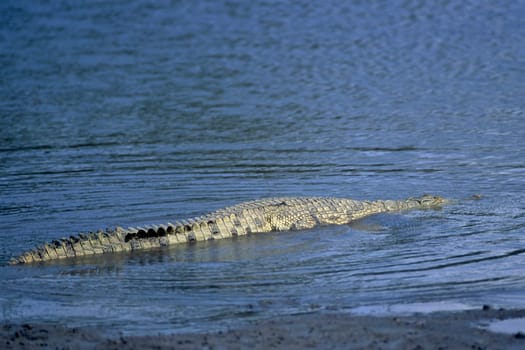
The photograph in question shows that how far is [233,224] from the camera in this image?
11.7 m

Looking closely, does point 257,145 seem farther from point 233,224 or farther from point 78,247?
point 78,247

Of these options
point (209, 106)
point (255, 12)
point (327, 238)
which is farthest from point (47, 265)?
point (255, 12)

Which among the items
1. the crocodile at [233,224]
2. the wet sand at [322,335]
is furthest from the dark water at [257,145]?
the wet sand at [322,335]

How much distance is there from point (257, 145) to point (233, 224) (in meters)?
5.27

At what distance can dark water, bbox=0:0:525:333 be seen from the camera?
9359mm

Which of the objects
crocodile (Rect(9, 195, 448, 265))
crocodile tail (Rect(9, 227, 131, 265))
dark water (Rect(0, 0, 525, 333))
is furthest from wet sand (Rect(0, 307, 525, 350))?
crocodile (Rect(9, 195, 448, 265))

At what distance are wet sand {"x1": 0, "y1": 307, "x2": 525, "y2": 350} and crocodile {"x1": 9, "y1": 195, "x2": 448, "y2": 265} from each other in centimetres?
241

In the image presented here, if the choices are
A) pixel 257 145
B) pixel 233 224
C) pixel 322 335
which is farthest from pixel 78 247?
pixel 257 145

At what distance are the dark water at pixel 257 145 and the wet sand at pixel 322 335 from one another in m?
0.38

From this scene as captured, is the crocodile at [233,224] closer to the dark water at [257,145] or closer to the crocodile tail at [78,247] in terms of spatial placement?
the crocodile tail at [78,247]

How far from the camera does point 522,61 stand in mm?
21938

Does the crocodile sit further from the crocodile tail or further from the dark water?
the dark water

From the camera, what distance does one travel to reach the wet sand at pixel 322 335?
7.43 metres

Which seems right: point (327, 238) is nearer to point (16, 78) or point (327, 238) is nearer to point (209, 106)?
point (209, 106)
